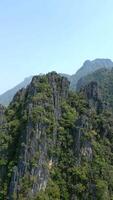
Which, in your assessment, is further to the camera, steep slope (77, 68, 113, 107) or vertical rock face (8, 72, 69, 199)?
steep slope (77, 68, 113, 107)

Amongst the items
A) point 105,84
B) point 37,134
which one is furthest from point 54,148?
point 105,84

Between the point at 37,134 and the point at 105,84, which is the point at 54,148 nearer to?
the point at 37,134

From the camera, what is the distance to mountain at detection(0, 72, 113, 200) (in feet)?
180

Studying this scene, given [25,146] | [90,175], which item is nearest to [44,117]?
[25,146]

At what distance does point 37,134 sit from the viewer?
56.8 metres

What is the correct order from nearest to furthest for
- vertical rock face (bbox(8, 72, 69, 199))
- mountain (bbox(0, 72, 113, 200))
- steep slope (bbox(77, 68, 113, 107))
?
vertical rock face (bbox(8, 72, 69, 199))
mountain (bbox(0, 72, 113, 200))
steep slope (bbox(77, 68, 113, 107))

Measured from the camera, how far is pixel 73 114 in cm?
6269

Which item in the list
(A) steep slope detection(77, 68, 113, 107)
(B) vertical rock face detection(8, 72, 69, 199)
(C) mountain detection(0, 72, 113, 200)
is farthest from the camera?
(A) steep slope detection(77, 68, 113, 107)

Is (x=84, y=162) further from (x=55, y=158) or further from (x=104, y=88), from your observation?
(x=104, y=88)

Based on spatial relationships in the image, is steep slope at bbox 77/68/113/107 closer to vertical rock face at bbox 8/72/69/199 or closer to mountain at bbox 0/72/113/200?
mountain at bbox 0/72/113/200

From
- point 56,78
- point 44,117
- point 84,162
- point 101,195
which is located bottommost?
point 101,195

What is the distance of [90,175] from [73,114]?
9.01m

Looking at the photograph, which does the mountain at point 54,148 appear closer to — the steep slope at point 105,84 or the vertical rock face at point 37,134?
the vertical rock face at point 37,134

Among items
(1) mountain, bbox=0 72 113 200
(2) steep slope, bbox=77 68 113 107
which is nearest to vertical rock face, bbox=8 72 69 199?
(1) mountain, bbox=0 72 113 200
